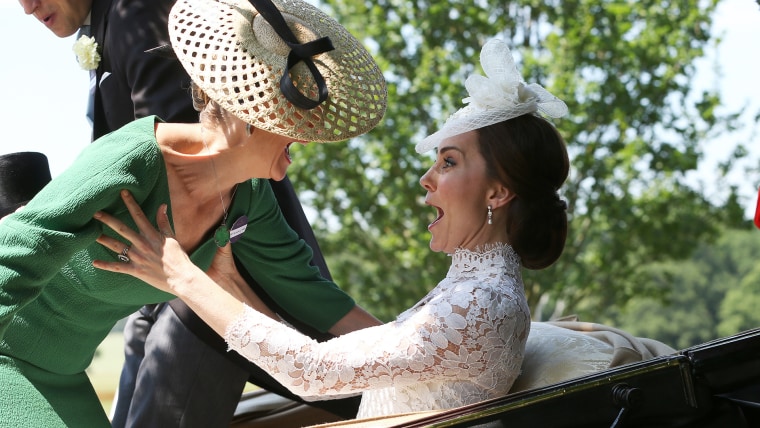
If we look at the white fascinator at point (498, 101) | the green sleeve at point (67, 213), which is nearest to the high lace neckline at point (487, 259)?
the white fascinator at point (498, 101)

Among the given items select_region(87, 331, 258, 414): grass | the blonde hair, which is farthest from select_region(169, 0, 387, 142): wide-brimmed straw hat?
select_region(87, 331, 258, 414): grass

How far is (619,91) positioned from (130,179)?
960 cm

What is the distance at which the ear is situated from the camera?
106 inches

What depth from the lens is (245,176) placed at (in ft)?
8.45

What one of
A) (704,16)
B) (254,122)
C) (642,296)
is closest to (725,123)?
(704,16)

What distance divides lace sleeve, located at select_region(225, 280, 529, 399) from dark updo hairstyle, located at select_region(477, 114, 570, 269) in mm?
312

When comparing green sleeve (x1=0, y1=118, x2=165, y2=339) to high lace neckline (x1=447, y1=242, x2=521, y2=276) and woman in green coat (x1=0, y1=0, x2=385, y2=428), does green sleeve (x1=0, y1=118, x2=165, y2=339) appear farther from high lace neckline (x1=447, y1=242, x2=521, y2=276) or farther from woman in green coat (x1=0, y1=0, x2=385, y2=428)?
high lace neckline (x1=447, y1=242, x2=521, y2=276)

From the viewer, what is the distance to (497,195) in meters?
2.70

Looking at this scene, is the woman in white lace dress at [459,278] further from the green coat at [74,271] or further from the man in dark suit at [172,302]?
the man in dark suit at [172,302]

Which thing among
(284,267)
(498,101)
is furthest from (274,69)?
(284,267)

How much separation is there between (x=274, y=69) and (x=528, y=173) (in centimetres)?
78

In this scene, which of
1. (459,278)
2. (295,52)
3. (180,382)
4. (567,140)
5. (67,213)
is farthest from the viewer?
(567,140)

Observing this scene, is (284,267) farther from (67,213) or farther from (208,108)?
(67,213)

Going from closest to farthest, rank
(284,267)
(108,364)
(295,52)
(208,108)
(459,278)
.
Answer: (295,52), (208,108), (459,278), (284,267), (108,364)
